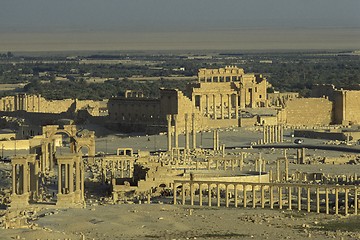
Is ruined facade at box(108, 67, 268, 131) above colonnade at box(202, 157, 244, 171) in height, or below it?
above

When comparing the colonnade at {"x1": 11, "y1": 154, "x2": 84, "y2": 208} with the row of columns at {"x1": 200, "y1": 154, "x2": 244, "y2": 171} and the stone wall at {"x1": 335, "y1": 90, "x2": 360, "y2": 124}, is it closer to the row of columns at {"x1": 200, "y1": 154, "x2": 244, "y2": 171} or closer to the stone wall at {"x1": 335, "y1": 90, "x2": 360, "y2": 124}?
the row of columns at {"x1": 200, "y1": 154, "x2": 244, "y2": 171}

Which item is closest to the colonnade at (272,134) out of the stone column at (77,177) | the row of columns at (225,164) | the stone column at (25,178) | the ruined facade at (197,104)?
the ruined facade at (197,104)

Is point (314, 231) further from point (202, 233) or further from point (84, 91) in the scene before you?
point (84, 91)

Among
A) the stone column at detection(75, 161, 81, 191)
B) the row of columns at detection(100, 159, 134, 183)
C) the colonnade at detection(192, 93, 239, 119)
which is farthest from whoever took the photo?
the colonnade at detection(192, 93, 239, 119)

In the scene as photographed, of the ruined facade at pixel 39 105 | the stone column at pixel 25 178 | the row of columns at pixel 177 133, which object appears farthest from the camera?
the ruined facade at pixel 39 105

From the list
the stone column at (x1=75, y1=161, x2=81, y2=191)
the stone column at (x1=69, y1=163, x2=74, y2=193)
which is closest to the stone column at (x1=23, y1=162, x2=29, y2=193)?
the stone column at (x1=69, y1=163, x2=74, y2=193)


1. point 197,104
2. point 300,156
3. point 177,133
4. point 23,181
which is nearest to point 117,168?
point 300,156

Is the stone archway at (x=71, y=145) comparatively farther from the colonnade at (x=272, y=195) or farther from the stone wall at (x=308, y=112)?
the stone wall at (x=308, y=112)
